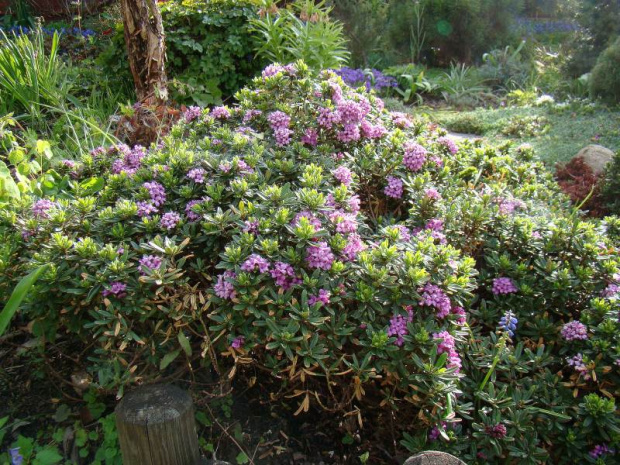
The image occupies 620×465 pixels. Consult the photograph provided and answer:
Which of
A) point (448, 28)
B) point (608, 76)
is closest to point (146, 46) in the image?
point (608, 76)

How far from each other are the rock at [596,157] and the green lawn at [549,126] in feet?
1.01

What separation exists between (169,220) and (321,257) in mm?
660

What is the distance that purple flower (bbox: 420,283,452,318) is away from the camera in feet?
6.18

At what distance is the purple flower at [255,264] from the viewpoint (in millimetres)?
1845

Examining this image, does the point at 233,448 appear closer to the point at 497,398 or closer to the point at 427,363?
the point at 427,363

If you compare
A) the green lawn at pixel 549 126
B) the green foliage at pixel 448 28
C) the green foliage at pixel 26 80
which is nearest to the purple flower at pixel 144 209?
the green foliage at pixel 26 80

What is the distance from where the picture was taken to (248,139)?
2664 mm

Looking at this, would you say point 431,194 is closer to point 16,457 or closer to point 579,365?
point 579,365

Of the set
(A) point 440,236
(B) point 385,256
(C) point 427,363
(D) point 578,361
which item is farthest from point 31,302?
(D) point 578,361

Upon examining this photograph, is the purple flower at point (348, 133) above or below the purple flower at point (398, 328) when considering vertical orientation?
above

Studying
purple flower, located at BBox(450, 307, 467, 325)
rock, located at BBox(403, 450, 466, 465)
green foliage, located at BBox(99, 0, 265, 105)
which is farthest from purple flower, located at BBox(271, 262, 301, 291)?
green foliage, located at BBox(99, 0, 265, 105)

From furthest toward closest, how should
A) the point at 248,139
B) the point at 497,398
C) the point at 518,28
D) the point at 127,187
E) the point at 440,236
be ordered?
1. the point at 518,28
2. the point at 248,139
3. the point at 127,187
4. the point at 440,236
5. the point at 497,398

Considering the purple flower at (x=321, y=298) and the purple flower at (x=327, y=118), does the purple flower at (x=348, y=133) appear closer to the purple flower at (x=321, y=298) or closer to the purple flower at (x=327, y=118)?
the purple flower at (x=327, y=118)

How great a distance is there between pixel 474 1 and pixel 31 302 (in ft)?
35.5
